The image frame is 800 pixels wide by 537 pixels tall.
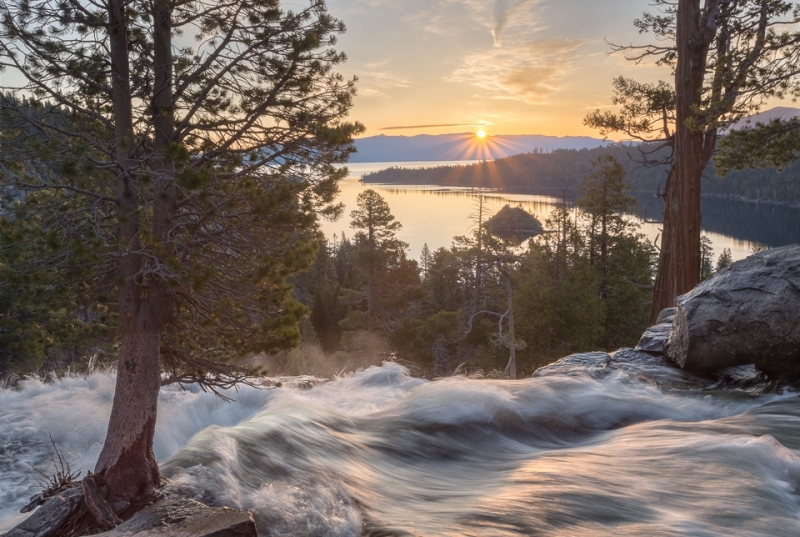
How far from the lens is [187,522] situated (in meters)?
4.04

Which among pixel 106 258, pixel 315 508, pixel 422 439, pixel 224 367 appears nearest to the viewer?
pixel 315 508

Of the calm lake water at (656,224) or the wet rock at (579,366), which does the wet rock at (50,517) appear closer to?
the wet rock at (579,366)

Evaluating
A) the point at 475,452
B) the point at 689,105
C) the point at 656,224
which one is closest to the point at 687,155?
the point at 689,105

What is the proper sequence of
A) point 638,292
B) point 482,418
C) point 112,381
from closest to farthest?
point 482,418 < point 112,381 < point 638,292

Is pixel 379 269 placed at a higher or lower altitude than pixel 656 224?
lower

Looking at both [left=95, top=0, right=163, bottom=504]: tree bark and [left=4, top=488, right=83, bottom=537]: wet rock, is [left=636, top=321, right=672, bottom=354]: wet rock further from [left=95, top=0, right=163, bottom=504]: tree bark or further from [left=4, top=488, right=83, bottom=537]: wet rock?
[left=4, top=488, right=83, bottom=537]: wet rock

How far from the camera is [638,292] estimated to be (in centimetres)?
2755

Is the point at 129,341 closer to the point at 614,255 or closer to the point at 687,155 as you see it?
the point at 687,155

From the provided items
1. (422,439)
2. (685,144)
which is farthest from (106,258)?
(685,144)

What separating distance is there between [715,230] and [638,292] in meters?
99.9

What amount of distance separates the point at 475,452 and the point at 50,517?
4687 mm

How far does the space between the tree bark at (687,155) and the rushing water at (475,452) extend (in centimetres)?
387

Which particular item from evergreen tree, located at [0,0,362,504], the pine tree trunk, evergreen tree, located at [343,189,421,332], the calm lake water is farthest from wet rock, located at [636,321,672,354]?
the calm lake water

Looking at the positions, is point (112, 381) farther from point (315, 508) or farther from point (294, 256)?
point (315, 508)
